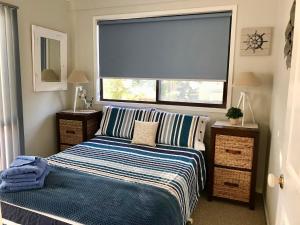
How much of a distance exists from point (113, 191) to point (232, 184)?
5.01 feet

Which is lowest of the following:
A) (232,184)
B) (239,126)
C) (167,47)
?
(232,184)

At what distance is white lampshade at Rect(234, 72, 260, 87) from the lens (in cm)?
256

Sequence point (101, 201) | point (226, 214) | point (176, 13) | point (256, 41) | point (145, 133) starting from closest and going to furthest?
point (101, 201) → point (226, 214) → point (256, 41) → point (145, 133) → point (176, 13)

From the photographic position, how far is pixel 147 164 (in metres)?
2.23

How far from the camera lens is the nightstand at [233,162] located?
2510 millimetres

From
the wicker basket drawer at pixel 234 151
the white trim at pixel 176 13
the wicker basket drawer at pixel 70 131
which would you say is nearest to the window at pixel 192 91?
the white trim at pixel 176 13

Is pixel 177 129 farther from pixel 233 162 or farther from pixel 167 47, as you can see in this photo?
pixel 167 47

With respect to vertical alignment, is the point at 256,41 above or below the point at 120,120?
above

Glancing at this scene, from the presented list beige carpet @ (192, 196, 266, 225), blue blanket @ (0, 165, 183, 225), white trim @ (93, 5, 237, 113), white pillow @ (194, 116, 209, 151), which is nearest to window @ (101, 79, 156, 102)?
white trim @ (93, 5, 237, 113)

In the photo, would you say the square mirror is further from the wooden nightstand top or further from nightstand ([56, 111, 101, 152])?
the wooden nightstand top

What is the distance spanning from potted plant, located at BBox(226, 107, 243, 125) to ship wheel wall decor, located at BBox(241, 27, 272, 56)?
2.23ft

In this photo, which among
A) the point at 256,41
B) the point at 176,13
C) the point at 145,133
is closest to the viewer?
the point at 256,41

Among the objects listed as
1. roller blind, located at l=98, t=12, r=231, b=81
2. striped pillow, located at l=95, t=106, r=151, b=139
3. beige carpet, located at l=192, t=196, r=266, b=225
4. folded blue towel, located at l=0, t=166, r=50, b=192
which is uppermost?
roller blind, located at l=98, t=12, r=231, b=81

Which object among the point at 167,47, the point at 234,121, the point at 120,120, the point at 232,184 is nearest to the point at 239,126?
the point at 234,121
